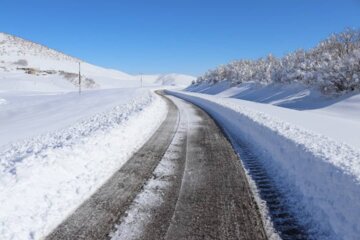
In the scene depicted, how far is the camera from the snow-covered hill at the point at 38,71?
2927 inches

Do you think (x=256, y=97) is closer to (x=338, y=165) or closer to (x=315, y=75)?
(x=315, y=75)

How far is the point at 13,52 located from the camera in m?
143

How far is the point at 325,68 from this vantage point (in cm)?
3036

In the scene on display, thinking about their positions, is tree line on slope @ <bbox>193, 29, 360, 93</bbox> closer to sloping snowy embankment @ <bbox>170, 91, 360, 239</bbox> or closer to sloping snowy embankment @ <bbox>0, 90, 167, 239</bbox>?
sloping snowy embankment @ <bbox>170, 91, 360, 239</bbox>

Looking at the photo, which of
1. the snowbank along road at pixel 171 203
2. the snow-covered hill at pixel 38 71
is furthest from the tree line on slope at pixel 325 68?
the snow-covered hill at pixel 38 71

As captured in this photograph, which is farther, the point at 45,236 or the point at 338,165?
the point at 338,165

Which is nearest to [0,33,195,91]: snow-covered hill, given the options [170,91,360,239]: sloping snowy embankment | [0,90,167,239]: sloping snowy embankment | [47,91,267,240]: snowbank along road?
[0,90,167,239]: sloping snowy embankment

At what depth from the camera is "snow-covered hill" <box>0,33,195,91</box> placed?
74344 mm

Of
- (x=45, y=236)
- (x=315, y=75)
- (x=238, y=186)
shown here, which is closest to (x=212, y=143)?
(x=238, y=186)

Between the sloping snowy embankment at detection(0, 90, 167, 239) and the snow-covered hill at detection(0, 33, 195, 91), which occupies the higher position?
the snow-covered hill at detection(0, 33, 195, 91)

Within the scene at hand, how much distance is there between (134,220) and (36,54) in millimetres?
156885

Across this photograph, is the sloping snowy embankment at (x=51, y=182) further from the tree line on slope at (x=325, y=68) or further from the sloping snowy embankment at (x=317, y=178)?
the tree line on slope at (x=325, y=68)

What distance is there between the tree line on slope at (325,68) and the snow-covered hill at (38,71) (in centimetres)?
3934

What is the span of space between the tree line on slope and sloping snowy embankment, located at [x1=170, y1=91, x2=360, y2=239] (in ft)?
65.0
